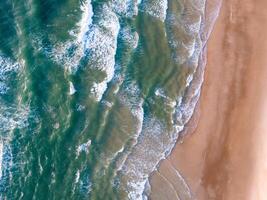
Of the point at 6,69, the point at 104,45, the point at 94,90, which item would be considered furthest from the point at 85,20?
the point at 6,69

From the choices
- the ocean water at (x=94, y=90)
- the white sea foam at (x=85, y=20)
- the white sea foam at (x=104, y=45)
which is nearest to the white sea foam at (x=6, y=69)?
the ocean water at (x=94, y=90)

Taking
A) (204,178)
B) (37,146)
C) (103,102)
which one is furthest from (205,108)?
(37,146)

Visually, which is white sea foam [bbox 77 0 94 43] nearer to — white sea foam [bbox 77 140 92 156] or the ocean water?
the ocean water

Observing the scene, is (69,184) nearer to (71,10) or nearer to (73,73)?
(73,73)

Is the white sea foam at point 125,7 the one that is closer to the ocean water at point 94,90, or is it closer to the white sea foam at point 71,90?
the ocean water at point 94,90

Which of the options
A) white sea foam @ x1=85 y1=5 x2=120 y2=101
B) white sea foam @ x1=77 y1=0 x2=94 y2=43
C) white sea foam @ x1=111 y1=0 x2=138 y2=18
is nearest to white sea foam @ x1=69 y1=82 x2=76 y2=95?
white sea foam @ x1=85 y1=5 x2=120 y2=101

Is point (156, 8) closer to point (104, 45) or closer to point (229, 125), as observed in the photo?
point (104, 45)
